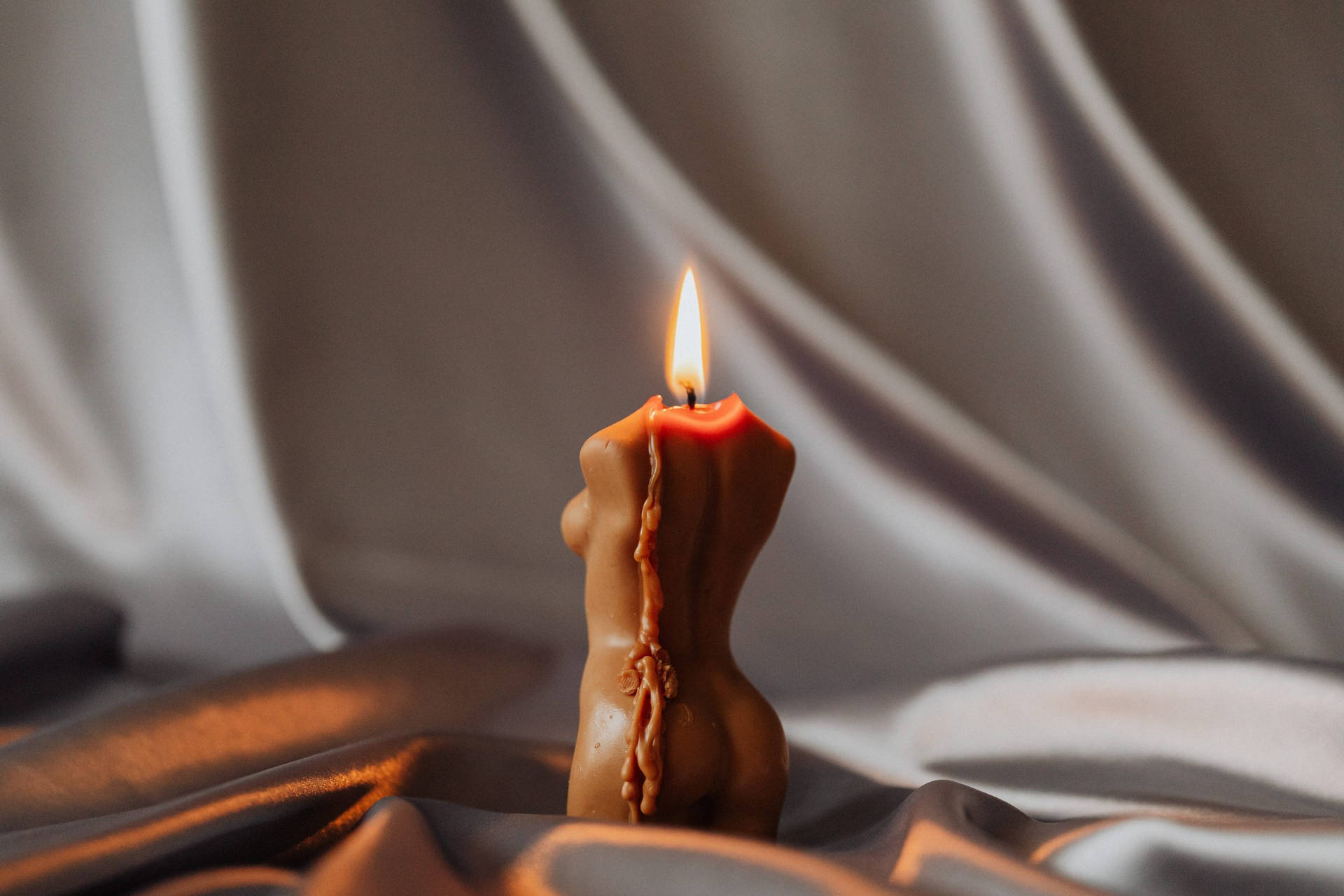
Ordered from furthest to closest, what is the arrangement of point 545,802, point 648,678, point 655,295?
point 655,295 → point 545,802 → point 648,678

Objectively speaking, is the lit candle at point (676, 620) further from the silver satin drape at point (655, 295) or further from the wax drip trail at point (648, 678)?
the silver satin drape at point (655, 295)

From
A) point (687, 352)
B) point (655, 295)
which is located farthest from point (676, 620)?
point (655, 295)

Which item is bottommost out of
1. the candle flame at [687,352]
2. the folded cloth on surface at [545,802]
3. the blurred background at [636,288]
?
the folded cloth on surface at [545,802]

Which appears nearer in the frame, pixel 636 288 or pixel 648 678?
pixel 648 678

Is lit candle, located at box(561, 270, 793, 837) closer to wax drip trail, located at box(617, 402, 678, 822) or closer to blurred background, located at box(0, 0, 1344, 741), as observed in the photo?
wax drip trail, located at box(617, 402, 678, 822)

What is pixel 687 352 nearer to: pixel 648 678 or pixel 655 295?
pixel 648 678

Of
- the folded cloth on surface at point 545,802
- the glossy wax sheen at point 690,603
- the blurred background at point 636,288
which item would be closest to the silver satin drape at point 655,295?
the blurred background at point 636,288
